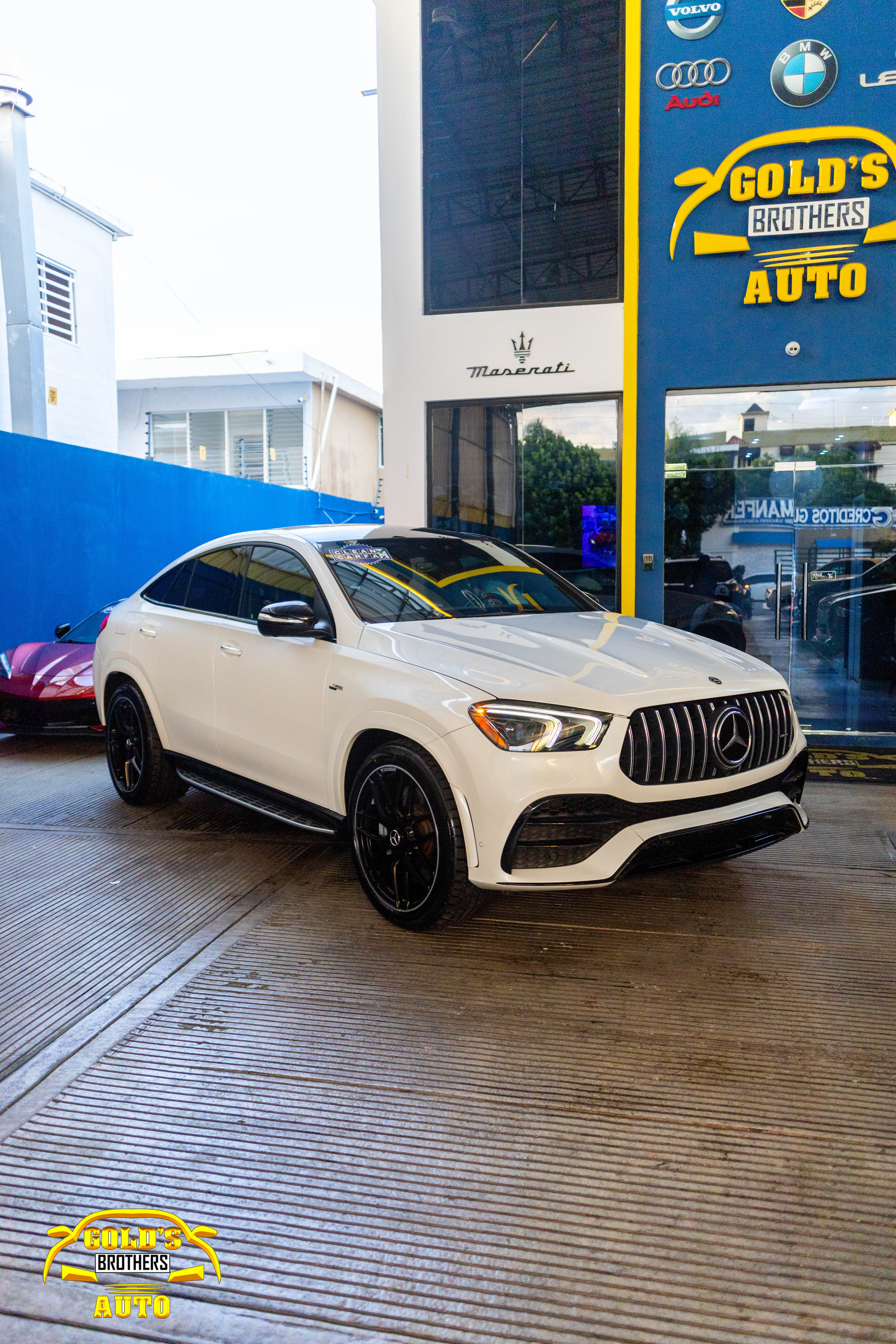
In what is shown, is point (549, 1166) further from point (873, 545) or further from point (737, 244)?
point (737, 244)

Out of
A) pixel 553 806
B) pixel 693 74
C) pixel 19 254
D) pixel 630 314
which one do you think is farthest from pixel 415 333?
pixel 19 254

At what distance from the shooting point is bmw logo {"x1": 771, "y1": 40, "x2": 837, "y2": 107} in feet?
26.3

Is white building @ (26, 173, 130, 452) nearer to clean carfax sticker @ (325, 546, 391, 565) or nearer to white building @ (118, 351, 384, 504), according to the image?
white building @ (118, 351, 384, 504)

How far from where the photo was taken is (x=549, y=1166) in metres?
2.60

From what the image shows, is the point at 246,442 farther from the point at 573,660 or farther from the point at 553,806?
the point at 553,806

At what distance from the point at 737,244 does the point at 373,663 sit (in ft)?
19.3

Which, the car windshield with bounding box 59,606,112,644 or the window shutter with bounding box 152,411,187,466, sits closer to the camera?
the car windshield with bounding box 59,606,112,644

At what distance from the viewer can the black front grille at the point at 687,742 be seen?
12.1 ft

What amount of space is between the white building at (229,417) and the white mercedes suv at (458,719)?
19.9m

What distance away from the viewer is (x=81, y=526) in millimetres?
12234

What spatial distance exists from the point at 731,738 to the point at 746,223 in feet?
19.4

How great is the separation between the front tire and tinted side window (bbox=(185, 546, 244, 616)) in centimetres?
168

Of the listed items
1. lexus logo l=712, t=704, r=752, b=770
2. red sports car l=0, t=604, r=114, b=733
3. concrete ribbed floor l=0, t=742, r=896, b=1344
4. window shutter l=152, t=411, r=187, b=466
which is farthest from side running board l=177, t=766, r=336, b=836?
window shutter l=152, t=411, r=187, b=466

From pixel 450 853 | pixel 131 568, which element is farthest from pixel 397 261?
pixel 450 853
